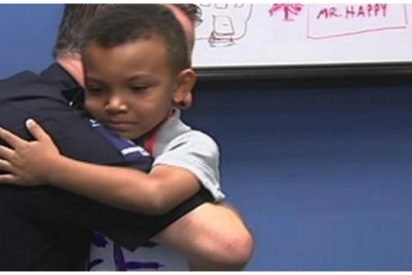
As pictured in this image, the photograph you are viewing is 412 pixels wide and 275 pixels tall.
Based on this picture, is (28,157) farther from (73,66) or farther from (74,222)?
(73,66)

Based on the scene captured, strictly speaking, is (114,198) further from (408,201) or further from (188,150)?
(408,201)

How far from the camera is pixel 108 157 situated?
0.74 metres

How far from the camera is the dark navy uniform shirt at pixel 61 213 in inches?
29.1

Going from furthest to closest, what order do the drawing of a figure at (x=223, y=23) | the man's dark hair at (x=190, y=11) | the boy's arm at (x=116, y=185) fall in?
the drawing of a figure at (x=223, y=23)
the man's dark hair at (x=190, y=11)
the boy's arm at (x=116, y=185)

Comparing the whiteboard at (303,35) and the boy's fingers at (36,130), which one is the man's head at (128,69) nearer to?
the boy's fingers at (36,130)

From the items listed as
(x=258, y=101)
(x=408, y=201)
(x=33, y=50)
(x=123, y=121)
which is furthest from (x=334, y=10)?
(x=123, y=121)

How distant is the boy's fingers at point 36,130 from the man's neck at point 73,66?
0.12 m

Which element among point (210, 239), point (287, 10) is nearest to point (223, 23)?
point (287, 10)

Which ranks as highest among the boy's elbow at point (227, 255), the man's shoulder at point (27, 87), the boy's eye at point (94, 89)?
the man's shoulder at point (27, 87)

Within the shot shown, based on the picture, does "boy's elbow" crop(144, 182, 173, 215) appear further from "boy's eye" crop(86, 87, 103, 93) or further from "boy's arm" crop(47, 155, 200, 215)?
"boy's eye" crop(86, 87, 103, 93)

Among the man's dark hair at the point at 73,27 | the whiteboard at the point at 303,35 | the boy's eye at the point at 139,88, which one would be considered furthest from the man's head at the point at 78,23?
the whiteboard at the point at 303,35

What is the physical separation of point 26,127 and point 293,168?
0.64m

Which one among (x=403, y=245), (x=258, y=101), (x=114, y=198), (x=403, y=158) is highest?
(x=114, y=198)

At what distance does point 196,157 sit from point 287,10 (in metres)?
0.53
